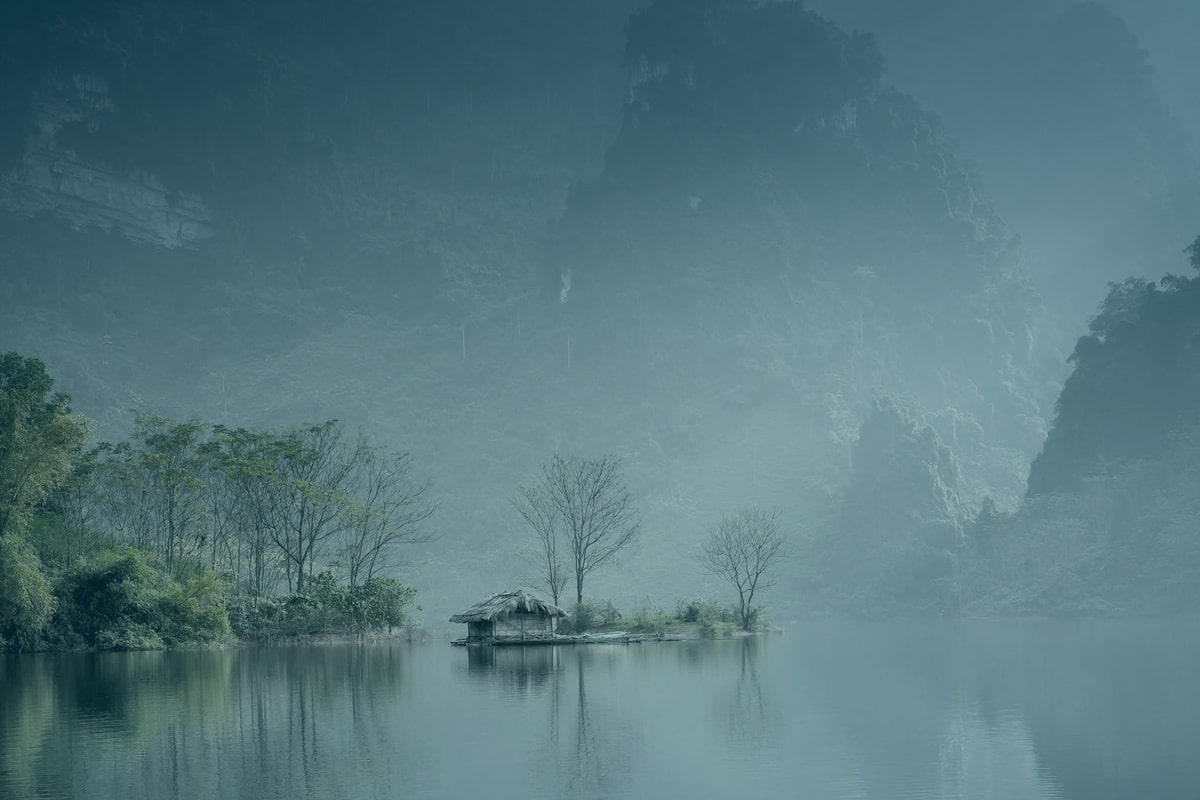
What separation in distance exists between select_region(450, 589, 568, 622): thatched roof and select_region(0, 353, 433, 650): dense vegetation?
14.7 ft

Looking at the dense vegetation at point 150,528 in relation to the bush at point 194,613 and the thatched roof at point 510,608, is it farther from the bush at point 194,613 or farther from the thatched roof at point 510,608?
the thatched roof at point 510,608

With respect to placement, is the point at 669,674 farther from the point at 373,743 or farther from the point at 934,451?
the point at 934,451

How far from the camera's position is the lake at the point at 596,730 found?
→ 63.4 ft

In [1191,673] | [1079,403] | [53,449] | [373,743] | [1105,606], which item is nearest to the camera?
[373,743]

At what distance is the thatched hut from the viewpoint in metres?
57.2

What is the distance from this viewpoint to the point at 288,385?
A: 183375mm

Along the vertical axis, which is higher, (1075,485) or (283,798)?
(1075,485)

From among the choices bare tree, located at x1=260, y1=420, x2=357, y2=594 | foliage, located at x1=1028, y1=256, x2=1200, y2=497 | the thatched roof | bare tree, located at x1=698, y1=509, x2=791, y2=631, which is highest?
foliage, located at x1=1028, y1=256, x2=1200, y2=497

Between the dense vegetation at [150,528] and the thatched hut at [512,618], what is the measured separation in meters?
4.31

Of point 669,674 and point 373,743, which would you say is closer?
point 373,743

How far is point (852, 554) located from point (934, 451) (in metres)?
15.2

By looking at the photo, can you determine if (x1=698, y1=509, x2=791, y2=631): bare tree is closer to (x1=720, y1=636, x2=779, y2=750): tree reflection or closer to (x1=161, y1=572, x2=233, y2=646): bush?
(x1=161, y1=572, x2=233, y2=646): bush

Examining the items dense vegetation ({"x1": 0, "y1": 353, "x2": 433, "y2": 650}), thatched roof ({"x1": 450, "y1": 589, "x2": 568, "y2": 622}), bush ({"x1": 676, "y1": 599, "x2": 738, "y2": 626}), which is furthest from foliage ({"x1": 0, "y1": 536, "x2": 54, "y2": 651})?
bush ({"x1": 676, "y1": 599, "x2": 738, "y2": 626})

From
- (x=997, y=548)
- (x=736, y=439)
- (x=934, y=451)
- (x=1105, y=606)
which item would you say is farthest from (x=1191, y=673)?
(x=736, y=439)
